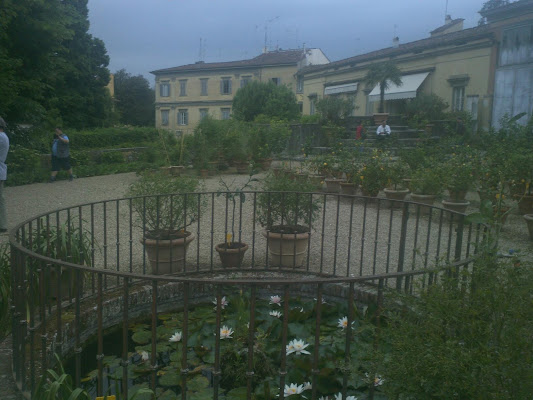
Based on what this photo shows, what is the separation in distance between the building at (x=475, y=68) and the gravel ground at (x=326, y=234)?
12018 millimetres

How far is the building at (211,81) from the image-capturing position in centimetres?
4634

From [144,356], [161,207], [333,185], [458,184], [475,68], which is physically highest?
[475,68]

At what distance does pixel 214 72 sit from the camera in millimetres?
50594

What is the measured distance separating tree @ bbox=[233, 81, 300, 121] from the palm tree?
433 inches

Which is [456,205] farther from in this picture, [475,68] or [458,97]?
[458,97]

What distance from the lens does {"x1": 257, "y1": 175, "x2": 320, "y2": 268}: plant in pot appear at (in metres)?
5.82

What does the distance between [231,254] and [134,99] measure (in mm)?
50936

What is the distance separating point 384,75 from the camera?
2586 cm

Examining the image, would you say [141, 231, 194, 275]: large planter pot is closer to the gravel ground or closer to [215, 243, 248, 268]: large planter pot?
the gravel ground

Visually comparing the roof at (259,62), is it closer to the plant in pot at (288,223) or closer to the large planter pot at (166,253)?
the plant in pot at (288,223)

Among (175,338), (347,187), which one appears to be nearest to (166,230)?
(175,338)

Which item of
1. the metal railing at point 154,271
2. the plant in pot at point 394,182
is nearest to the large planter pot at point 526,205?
the metal railing at point 154,271

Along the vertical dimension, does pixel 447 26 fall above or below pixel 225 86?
above

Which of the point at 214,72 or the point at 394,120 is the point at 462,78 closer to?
the point at 394,120
